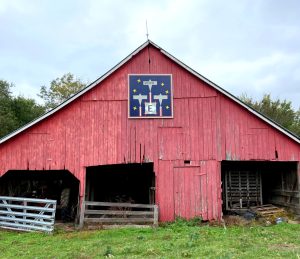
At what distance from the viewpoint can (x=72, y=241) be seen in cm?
1267

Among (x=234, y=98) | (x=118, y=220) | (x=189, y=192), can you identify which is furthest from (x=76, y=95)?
(x=234, y=98)

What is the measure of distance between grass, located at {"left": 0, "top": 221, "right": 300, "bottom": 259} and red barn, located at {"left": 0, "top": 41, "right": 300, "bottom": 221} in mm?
2149

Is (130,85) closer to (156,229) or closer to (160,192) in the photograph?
(160,192)

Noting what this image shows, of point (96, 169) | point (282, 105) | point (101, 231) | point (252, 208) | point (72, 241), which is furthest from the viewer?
point (282, 105)

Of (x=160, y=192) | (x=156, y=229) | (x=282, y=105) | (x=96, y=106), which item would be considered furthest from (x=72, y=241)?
(x=282, y=105)

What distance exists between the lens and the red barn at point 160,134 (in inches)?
632

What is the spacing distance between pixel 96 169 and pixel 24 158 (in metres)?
4.28

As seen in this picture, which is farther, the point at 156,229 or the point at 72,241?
the point at 156,229

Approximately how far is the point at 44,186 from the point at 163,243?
429 inches

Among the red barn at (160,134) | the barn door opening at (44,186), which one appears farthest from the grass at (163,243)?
the barn door opening at (44,186)

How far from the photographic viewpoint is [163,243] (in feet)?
37.5

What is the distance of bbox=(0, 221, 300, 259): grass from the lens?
32.2ft

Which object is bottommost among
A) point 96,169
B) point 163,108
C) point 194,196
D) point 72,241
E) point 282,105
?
point 72,241

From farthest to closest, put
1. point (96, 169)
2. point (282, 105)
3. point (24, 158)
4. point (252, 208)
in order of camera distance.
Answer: point (282, 105) → point (96, 169) → point (252, 208) → point (24, 158)
